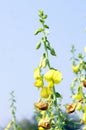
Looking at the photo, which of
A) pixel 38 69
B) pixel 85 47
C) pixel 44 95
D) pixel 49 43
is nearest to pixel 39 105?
pixel 44 95

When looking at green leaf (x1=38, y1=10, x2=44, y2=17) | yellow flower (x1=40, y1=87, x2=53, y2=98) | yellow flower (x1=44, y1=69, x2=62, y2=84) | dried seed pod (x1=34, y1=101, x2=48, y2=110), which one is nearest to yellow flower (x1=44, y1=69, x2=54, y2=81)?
yellow flower (x1=44, y1=69, x2=62, y2=84)

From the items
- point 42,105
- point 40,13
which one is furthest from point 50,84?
point 40,13

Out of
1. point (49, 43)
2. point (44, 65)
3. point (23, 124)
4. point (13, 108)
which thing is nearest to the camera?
point (44, 65)

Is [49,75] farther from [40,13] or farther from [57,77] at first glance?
[40,13]

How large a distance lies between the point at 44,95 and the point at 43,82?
0.15 metres

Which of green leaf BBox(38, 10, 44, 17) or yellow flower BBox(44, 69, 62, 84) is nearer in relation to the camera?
yellow flower BBox(44, 69, 62, 84)

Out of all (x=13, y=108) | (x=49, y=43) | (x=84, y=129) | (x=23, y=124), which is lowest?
(x=84, y=129)

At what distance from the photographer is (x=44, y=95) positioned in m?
3.54

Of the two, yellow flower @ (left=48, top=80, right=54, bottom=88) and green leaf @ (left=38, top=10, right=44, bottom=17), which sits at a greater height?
green leaf @ (left=38, top=10, right=44, bottom=17)

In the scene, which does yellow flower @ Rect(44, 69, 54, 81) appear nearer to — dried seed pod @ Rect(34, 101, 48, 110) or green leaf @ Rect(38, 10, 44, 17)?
dried seed pod @ Rect(34, 101, 48, 110)

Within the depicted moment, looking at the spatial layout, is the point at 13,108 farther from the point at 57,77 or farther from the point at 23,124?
the point at 23,124

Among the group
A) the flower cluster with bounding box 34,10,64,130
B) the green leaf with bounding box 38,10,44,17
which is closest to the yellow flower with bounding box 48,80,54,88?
the flower cluster with bounding box 34,10,64,130

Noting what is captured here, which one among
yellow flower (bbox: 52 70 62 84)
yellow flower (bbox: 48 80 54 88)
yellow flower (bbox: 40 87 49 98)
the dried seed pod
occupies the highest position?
yellow flower (bbox: 52 70 62 84)

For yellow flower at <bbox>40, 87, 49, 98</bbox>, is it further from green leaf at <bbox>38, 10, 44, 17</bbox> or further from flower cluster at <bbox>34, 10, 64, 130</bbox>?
green leaf at <bbox>38, 10, 44, 17</bbox>
